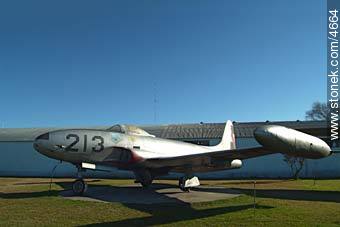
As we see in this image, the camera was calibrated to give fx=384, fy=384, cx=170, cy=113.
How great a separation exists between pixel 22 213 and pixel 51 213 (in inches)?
34.6

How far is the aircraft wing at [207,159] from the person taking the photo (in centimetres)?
1357

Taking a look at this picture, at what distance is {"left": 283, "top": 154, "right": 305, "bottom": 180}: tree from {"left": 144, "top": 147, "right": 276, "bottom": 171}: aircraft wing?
16476 millimetres

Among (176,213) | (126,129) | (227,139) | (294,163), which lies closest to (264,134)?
(176,213)

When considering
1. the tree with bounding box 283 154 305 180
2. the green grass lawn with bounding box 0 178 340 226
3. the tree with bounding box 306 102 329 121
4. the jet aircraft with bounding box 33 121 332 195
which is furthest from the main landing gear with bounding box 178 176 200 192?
the tree with bounding box 306 102 329 121

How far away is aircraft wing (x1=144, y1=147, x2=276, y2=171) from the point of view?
44.5 ft

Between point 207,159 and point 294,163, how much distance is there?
75.1 feet

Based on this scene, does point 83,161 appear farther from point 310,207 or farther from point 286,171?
point 286,171

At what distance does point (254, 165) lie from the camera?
38.2 m

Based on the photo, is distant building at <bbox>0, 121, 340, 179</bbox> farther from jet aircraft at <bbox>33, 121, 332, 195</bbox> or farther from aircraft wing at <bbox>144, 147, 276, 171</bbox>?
aircraft wing at <bbox>144, 147, 276, 171</bbox>

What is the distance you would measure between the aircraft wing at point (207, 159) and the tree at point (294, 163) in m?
16.5

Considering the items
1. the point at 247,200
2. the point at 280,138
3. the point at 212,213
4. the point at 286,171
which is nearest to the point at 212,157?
the point at 247,200

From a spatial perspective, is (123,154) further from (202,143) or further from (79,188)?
(202,143)

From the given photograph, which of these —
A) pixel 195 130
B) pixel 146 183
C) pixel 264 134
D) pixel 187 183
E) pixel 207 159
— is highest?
pixel 195 130

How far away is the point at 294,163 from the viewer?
35781 mm
